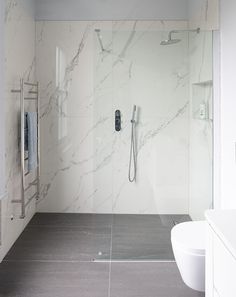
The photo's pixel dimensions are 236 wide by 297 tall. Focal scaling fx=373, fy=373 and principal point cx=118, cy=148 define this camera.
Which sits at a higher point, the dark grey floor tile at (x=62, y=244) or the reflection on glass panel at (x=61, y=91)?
the reflection on glass panel at (x=61, y=91)

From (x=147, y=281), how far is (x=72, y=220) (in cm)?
155

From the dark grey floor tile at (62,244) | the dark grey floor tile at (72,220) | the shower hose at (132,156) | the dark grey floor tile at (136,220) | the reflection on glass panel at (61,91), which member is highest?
the reflection on glass panel at (61,91)

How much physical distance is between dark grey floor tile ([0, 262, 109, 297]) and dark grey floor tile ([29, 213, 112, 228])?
800mm

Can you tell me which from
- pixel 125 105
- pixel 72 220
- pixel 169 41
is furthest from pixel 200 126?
pixel 72 220

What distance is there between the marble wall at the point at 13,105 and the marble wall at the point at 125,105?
0.54 meters

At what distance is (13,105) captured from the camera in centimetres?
339

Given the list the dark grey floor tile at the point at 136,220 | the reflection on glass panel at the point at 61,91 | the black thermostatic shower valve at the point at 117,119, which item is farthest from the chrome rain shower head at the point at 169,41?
the dark grey floor tile at the point at 136,220

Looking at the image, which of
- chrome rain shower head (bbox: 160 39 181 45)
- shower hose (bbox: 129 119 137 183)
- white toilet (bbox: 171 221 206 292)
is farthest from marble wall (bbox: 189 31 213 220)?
white toilet (bbox: 171 221 206 292)

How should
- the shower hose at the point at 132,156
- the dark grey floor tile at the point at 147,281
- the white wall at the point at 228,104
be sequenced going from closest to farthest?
the dark grey floor tile at the point at 147,281 → the white wall at the point at 228,104 → the shower hose at the point at 132,156

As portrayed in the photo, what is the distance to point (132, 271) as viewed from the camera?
2871 millimetres

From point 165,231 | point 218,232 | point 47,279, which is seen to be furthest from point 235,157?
point 47,279

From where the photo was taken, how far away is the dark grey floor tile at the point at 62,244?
3150 millimetres

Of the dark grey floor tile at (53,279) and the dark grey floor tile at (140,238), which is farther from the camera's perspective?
the dark grey floor tile at (140,238)

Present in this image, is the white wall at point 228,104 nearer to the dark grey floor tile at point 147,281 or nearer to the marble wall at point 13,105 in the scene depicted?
the dark grey floor tile at point 147,281
